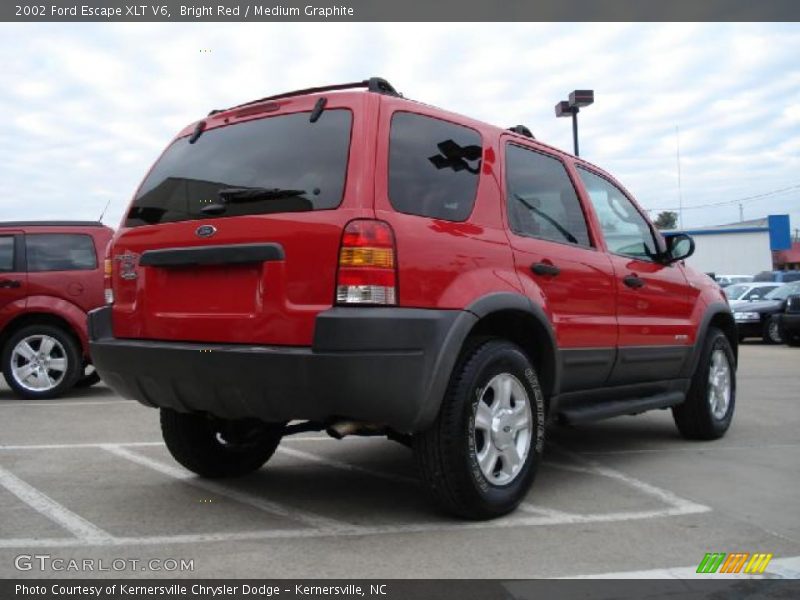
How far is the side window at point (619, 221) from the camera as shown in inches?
201

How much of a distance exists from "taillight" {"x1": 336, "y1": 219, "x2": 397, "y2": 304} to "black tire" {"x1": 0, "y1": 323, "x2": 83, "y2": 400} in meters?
6.05

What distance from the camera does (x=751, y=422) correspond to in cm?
682

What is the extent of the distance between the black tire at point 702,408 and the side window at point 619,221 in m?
0.93

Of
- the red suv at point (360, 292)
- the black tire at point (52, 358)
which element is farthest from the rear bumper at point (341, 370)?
the black tire at point (52, 358)

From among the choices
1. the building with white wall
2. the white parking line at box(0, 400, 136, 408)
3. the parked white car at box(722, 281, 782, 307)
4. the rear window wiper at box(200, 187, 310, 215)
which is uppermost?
the building with white wall

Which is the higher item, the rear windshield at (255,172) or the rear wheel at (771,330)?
the rear windshield at (255,172)

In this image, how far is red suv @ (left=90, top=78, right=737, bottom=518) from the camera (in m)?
3.31

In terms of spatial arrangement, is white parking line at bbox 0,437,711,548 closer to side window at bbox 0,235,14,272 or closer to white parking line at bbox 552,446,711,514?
white parking line at bbox 552,446,711,514

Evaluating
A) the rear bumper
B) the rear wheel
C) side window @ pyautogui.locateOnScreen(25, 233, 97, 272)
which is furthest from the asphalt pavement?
the rear wheel

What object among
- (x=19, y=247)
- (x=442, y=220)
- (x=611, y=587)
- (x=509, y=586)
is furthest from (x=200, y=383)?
(x=19, y=247)

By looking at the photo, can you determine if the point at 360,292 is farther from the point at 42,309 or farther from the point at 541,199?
the point at 42,309

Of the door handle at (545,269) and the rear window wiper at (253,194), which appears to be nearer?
the rear window wiper at (253,194)

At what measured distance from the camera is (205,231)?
3.64m

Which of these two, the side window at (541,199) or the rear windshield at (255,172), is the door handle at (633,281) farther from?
the rear windshield at (255,172)
